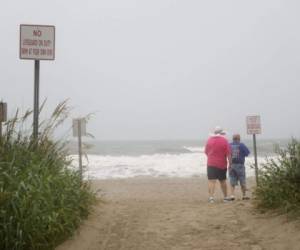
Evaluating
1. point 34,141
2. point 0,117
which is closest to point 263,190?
point 34,141

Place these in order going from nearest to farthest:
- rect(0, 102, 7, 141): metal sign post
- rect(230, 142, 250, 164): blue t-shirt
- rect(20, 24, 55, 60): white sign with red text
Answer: rect(0, 102, 7, 141): metal sign post < rect(20, 24, 55, 60): white sign with red text < rect(230, 142, 250, 164): blue t-shirt

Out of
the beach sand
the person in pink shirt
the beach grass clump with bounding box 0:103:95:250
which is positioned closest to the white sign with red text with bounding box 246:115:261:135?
the person in pink shirt

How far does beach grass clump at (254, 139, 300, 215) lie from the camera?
695 cm

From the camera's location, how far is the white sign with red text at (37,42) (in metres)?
6.75

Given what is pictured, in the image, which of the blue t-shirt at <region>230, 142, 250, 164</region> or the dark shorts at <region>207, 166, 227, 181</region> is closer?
the dark shorts at <region>207, 166, 227, 181</region>

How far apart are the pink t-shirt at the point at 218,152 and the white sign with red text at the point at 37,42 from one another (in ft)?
16.9

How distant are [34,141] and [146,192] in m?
12.0

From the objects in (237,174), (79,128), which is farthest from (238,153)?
Answer: (79,128)

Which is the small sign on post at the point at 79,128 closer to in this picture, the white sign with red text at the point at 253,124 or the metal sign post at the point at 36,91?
the metal sign post at the point at 36,91

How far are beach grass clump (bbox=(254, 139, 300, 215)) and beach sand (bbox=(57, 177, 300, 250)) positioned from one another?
201mm

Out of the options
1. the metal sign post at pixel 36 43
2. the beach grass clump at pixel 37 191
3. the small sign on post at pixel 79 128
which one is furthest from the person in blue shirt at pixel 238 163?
the metal sign post at pixel 36 43

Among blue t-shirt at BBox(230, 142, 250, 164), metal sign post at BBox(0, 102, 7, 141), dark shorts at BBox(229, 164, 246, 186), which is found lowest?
dark shorts at BBox(229, 164, 246, 186)

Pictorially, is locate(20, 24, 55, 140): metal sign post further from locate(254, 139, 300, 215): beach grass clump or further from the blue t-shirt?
the blue t-shirt

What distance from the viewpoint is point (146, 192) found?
18.5 meters
